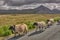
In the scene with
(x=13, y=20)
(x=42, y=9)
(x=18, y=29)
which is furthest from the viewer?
(x=42, y=9)

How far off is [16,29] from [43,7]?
9498 cm

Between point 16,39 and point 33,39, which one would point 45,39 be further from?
point 16,39

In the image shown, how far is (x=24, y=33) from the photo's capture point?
26.8 meters

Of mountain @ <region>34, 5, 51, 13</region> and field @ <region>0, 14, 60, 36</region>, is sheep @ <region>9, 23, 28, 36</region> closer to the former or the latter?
field @ <region>0, 14, 60, 36</region>

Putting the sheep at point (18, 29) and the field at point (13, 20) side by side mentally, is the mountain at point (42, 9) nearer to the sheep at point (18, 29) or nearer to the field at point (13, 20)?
the field at point (13, 20)

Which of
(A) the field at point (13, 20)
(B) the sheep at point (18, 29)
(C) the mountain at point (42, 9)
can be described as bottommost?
(C) the mountain at point (42, 9)

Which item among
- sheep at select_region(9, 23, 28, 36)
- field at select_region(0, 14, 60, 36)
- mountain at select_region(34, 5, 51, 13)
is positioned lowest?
mountain at select_region(34, 5, 51, 13)

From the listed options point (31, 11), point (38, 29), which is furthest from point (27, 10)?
point (38, 29)

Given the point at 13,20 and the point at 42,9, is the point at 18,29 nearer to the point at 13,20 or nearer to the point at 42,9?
the point at 13,20

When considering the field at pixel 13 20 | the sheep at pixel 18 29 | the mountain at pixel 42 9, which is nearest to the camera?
the sheep at pixel 18 29

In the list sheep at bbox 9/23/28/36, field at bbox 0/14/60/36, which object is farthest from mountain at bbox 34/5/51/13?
sheep at bbox 9/23/28/36

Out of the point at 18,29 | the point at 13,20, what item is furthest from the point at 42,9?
the point at 18,29

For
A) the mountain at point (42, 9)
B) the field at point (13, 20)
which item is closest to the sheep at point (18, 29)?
the field at point (13, 20)

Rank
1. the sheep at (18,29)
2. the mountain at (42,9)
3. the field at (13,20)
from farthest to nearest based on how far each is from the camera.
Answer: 1. the mountain at (42,9)
2. the field at (13,20)
3. the sheep at (18,29)
